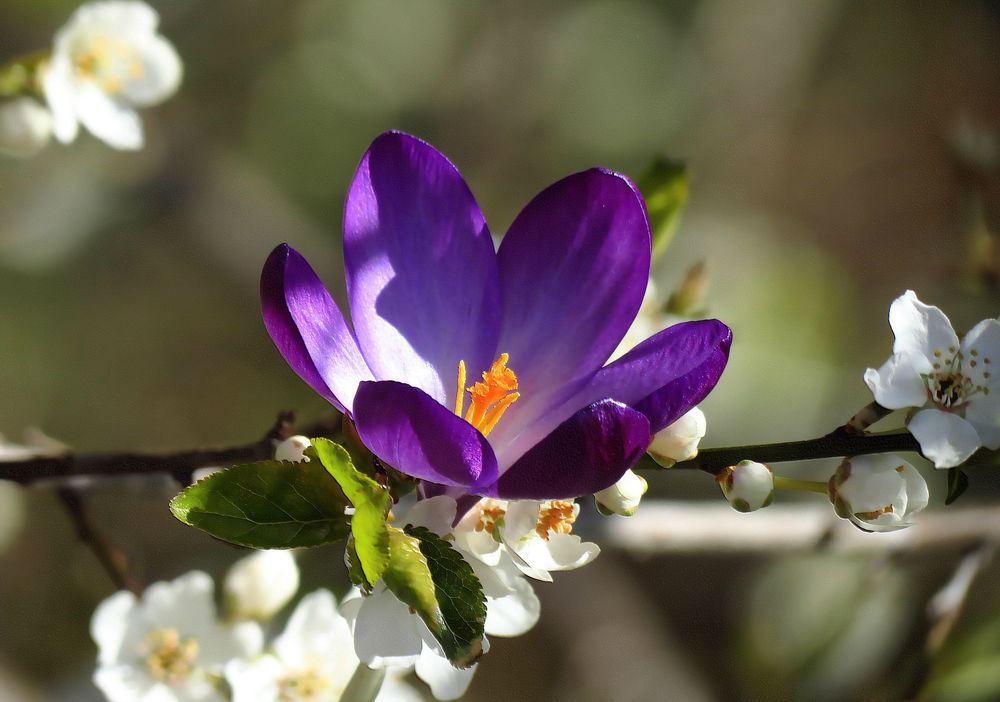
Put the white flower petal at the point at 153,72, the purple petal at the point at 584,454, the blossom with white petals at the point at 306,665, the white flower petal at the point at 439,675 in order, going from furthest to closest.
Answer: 1. the white flower petal at the point at 153,72
2. the blossom with white petals at the point at 306,665
3. the white flower petal at the point at 439,675
4. the purple petal at the point at 584,454

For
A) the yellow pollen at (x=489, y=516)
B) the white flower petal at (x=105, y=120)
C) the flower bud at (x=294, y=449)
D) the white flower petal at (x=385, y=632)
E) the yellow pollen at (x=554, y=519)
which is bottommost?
the white flower petal at (x=385, y=632)

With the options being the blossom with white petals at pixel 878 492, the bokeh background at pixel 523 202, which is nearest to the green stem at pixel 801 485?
the blossom with white petals at pixel 878 492

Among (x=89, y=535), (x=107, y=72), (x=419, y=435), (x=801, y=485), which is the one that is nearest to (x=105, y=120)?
(x=107, y=72)

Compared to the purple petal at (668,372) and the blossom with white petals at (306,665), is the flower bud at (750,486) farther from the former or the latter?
the blossom with white petals at (306,665)

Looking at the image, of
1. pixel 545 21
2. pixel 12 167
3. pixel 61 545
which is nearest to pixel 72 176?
pixel 12 167

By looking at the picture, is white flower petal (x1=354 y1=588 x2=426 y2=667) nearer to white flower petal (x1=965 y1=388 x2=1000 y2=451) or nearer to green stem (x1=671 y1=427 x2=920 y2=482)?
green stem (x1=671 y1=427 x2=920 y2=482)

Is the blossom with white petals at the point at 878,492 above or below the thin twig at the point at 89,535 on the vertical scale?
above

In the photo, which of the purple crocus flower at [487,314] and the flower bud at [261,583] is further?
the flower bud at [261,583]
